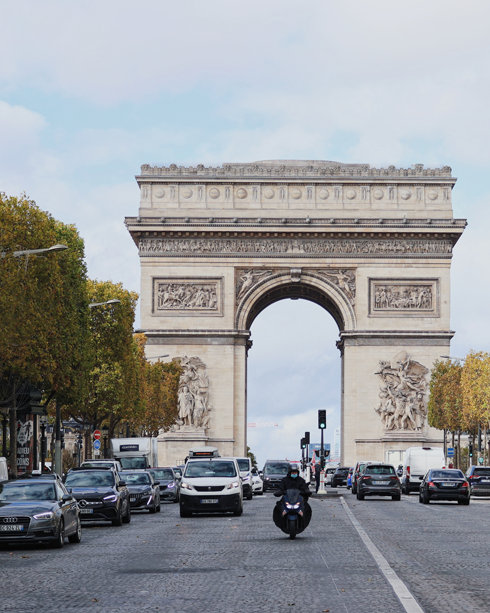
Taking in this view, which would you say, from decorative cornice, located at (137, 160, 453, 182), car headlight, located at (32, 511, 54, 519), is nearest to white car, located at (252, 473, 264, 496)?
decorative cornice, located at (137, 160, 453, 182)

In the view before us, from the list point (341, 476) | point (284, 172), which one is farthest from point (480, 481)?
point (284, 172)

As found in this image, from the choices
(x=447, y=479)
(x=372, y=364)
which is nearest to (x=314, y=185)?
(x=372, y=364)

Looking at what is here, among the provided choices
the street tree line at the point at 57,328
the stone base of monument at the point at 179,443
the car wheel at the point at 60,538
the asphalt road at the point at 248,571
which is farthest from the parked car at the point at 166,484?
the car wheel at the point at 60,538

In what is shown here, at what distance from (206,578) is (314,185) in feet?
194

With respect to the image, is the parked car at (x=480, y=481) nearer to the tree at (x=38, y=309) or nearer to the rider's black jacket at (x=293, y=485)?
the tree at (x=38, y=309)

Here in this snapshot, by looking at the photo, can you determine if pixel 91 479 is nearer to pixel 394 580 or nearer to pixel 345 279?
pixel 394 580

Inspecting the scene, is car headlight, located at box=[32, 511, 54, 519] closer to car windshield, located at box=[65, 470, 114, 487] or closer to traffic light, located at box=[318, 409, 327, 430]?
car windshield, located at box=[65, 470, 114, 487]

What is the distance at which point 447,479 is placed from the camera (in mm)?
44750

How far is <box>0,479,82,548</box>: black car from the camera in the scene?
21578mm

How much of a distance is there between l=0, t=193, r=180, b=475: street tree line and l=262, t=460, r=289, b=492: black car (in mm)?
8083

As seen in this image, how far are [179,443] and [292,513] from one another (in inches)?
1965

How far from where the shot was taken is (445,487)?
44.5 metres

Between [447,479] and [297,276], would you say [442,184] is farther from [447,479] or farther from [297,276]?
[447,479]

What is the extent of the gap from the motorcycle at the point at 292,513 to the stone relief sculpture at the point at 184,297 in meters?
50.8
